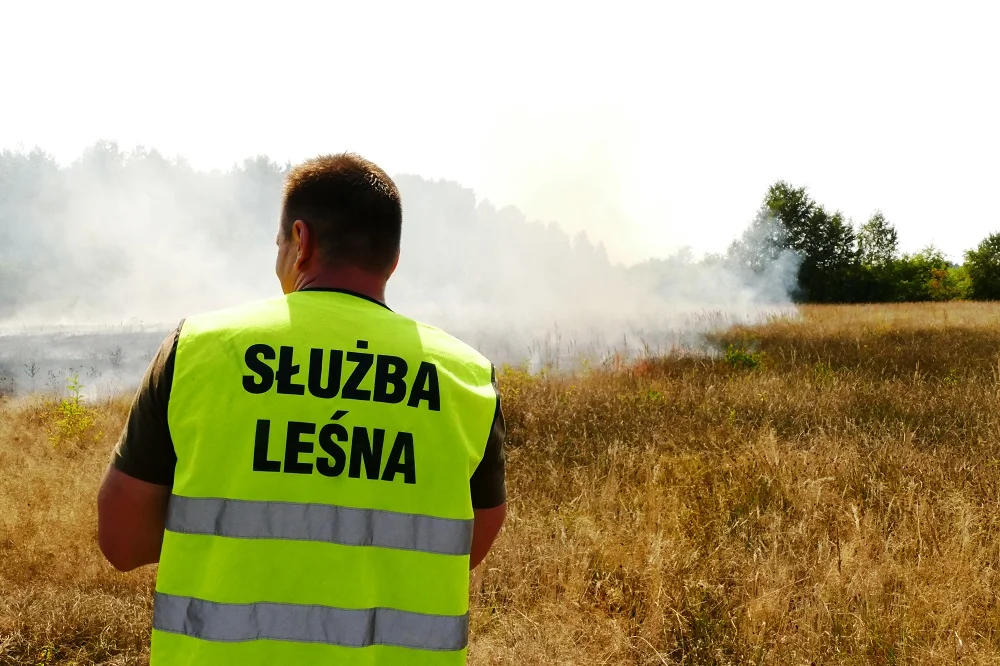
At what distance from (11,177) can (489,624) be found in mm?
31210

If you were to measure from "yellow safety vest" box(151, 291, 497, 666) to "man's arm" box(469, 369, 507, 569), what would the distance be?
158 mm

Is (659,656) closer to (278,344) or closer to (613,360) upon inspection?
(278,344)

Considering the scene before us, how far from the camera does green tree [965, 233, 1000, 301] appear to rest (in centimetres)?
3850

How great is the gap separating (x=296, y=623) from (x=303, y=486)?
236 mm

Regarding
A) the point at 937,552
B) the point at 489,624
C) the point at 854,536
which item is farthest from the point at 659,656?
the point at 937,552

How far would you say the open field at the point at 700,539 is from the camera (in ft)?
9.34

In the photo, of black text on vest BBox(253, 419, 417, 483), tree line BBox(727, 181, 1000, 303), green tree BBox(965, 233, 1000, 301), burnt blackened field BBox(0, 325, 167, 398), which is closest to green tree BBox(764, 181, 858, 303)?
tree line BBox(727, 181, 1000, 303)

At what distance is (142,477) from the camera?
117 centimetres

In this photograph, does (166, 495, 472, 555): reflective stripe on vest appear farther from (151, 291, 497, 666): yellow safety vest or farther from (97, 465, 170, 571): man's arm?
(97, 465, 170, 571): man's arm

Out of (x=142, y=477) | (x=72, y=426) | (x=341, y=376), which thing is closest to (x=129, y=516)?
(x=142, y=477)

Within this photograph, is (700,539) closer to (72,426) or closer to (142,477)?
(142,477)

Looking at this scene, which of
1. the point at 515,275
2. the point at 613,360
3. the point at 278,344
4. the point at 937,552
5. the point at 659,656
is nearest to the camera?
the point at 278,344

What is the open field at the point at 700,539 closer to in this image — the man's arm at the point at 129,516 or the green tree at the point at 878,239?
the man's arm at the point at 129,516

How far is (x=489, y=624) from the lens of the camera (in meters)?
3.14
